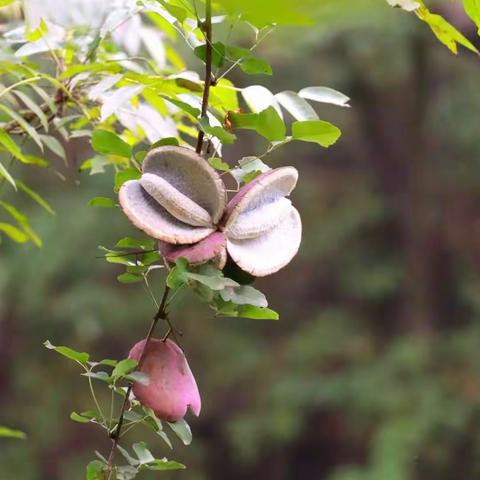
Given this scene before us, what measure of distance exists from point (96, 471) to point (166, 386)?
0.25 ft

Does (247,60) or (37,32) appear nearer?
(247,60)

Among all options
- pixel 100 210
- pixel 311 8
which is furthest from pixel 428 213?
pixel 311 8

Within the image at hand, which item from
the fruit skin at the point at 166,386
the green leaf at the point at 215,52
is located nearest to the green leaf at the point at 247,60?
the green leaf at the point at 215,52

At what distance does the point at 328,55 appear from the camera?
3.55 meters

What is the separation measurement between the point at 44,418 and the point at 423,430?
1498mm

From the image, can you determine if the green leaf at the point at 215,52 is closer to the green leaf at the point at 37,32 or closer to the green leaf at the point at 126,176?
the green leaf at the point at 126,176

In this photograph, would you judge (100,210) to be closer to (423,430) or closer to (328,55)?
(328,55)

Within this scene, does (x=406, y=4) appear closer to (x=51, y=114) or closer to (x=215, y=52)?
(x=215, y=52)

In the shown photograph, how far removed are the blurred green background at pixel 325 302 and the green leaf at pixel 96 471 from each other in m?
2.80

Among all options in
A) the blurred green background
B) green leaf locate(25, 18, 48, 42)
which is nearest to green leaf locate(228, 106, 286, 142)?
green leaf locate(25, 18, 48, 42)

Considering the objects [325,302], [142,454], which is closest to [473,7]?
[142,454]

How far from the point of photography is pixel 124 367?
0.34 meters

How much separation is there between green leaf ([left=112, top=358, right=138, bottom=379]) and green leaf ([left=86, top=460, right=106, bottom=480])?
0.06 metres

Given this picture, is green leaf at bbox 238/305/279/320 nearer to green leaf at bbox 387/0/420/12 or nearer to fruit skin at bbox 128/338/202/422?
fruit skin at bbox 128/338/202/422
